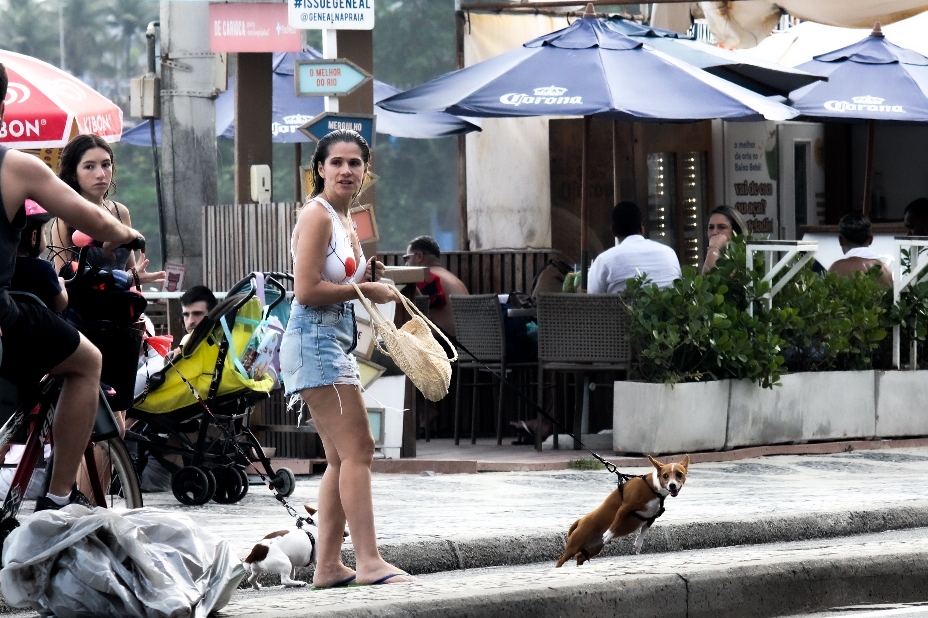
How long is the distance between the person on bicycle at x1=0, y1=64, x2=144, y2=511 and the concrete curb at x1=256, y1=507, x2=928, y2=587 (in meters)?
1.55

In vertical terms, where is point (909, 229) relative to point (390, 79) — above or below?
below

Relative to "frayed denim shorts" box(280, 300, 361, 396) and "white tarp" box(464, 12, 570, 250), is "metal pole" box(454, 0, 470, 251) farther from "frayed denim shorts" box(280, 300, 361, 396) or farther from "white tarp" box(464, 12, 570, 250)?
"frayed denim shorts" box(280, 300, 361, 396)

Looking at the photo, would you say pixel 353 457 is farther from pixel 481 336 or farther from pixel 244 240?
pixel 481 336

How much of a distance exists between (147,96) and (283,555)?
19.9 feet

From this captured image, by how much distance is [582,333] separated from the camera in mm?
11242

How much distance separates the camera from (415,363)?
626cm

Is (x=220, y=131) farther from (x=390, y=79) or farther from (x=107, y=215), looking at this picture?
(x=390, y=79)

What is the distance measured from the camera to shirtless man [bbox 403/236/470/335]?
12852mm

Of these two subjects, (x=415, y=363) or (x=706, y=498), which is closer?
(x=415, y=363)

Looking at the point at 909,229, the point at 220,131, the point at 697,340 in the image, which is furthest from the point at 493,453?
the point at 220,131

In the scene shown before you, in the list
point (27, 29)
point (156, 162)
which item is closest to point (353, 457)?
point (156, 162)

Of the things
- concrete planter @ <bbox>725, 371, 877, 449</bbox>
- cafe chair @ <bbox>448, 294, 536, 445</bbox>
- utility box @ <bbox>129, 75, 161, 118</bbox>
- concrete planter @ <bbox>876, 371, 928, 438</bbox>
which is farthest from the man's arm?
concrete planter @ <bbox>876, 371, 928, 438</bbox>

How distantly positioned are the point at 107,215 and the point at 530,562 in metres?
3.30

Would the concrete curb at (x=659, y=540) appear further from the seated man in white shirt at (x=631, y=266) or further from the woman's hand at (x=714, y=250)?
the woman's hand at (x=714, y=250)
